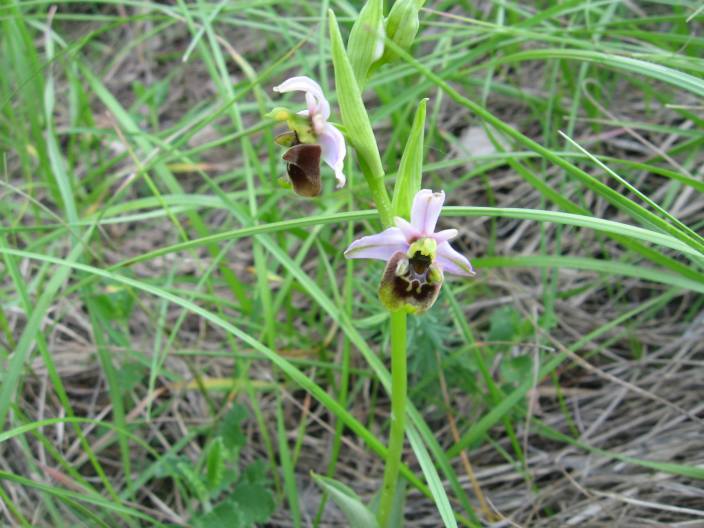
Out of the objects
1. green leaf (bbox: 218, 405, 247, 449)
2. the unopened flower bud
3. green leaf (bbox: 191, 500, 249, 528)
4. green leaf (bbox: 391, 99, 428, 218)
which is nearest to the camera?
green leaf (bbox: 391, 99, 428, 218)

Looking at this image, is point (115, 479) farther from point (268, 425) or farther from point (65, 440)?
point (268, 425)

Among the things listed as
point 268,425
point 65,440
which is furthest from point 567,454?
point 65,440

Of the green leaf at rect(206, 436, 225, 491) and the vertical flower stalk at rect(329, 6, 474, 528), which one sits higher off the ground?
the vertical flower stalk at rect(329, 6, 474, 528)

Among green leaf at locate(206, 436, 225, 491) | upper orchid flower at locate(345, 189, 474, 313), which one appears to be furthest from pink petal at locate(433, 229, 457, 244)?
green leaf at locate(206, 436, 225, 491)

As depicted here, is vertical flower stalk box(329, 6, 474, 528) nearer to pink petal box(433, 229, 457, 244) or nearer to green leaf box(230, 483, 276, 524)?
pink petal box(433, 229, 457, 244)

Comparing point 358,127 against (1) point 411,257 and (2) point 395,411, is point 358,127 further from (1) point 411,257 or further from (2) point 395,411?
(2) point 395,411

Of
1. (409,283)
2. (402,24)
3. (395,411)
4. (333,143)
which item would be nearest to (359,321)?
(395,411)

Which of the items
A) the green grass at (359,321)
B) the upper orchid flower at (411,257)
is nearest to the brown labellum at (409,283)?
the upper orchid flower at (411,257)

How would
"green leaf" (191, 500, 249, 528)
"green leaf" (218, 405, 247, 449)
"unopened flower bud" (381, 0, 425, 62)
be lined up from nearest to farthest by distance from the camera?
"unopened flower bud" (381, 0, 425, 62) → "green leaf" (191, 500, 249, 528) → "green leaf" (218, 405, 247, 449)
